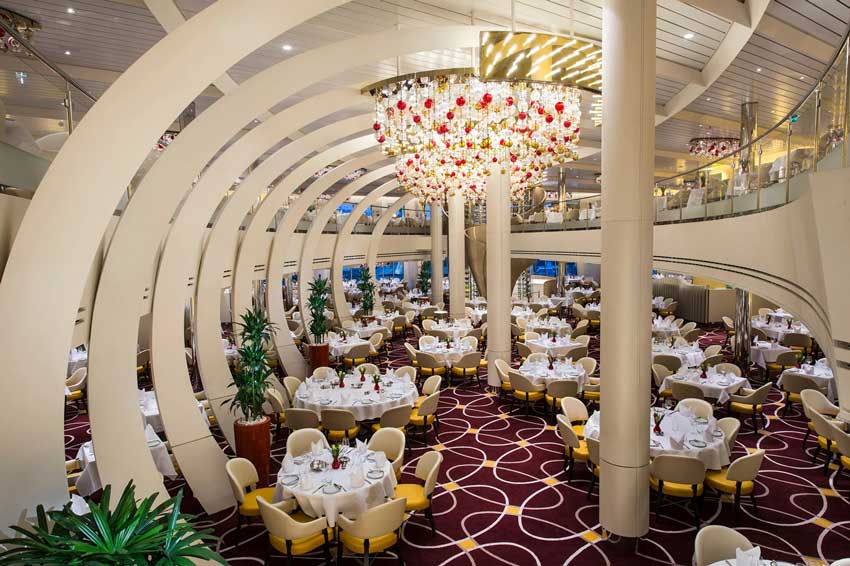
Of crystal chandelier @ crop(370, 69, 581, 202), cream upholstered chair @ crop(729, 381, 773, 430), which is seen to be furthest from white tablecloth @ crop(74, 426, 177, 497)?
cream upholstered chair @ crop(729, 381, 773, 430)

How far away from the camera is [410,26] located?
841 cm

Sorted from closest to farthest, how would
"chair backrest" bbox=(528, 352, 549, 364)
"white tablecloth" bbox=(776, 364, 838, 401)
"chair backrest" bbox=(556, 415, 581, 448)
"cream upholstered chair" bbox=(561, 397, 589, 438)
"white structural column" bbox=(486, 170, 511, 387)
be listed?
"chair backrest" bbox=(556, 415, 581, 448)
"cream upholstered chair" bbox=(561, 397, 589, 438)
"white tablecloth" bbox=(776, 364, 838, 401)
"chair backrest" bbox=(528, 352, 549, 364)
"white structural column" bbox=(486, 170, 511, 387)

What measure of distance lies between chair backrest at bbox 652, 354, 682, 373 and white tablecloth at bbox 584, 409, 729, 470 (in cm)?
458

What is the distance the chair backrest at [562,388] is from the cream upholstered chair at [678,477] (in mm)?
3116

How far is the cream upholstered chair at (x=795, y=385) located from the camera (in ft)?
33.0

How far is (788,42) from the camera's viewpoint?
8.59 meters

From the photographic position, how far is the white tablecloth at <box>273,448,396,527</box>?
5.93 metres

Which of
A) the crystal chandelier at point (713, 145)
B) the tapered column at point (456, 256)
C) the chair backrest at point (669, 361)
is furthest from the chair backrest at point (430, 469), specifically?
the crystal chandelier at point (713, 145)

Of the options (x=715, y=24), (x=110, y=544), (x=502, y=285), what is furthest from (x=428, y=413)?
(x=715, y=24)

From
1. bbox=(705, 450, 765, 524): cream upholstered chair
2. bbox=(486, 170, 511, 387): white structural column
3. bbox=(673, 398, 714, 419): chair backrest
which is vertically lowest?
bbox=(705, 450, 765, 524): cream upholstered chair

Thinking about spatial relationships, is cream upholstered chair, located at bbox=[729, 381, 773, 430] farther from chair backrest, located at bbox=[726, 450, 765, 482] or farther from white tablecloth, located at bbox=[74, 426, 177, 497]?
white tablecloth, located at bbox=[74, 426, 177, 497]

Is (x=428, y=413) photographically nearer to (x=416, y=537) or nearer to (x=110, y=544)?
(x=416, y=537)

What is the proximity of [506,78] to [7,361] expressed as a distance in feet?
18.7

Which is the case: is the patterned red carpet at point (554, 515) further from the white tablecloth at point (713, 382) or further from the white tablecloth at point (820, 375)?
the white tablecloth at point (820, 375)
